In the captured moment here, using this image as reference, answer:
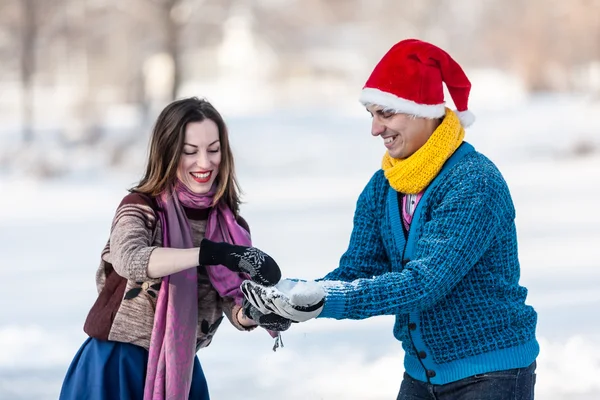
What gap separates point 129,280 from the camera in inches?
116

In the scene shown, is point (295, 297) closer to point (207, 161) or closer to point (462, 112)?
point (207, 161)

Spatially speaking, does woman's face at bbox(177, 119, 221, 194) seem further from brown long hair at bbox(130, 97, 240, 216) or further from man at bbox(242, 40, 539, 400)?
man at bbox(242, 40, 539, 400)

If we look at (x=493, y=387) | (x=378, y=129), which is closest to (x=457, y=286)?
(x=493, y=387)

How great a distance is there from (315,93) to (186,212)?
3703 centimetres

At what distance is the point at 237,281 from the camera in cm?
302

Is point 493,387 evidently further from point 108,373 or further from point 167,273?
point 108,373

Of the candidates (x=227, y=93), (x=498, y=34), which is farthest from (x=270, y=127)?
(x=498, y=34)

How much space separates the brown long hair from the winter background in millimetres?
2030

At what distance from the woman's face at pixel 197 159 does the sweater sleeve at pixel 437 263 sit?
603 millimetres

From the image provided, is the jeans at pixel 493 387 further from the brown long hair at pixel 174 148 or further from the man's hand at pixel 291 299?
the brown long hair at pixel 174 148

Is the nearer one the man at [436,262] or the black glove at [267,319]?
the man at [436,262]

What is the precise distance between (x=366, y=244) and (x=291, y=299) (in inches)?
21.4

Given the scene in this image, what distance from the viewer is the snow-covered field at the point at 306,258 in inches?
205

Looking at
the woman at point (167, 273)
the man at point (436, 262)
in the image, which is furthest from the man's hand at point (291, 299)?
the woman at point (167, 273)
